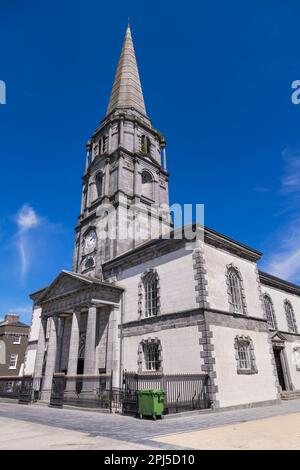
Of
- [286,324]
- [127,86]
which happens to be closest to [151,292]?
[286,324]

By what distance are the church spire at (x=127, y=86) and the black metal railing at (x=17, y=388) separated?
100ft

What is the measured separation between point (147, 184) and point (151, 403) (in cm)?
2447

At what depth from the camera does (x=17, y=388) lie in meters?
24.2

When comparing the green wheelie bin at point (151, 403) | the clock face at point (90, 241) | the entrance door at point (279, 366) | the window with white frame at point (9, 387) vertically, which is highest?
the clock face at point (90, 241)

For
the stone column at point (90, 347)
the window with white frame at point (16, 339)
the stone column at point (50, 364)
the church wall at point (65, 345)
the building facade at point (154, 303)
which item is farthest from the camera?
the window with white frame at point (16, 339)

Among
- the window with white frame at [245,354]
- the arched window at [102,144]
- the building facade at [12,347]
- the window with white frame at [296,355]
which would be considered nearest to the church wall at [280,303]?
the window with white frame at [296,355]

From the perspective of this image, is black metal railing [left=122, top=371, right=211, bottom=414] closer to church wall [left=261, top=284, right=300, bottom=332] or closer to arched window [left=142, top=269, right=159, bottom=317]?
arched window [left=142, top=269, right=159, bottom=317]

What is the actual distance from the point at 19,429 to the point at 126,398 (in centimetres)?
614

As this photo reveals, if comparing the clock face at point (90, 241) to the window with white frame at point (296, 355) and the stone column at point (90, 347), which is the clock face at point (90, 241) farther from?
the window with white frame at point (296, 355)

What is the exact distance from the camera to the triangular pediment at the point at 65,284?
22.2 metres

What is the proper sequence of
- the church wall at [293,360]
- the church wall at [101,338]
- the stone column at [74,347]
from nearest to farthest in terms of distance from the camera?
the stone column at [74,347] → the church wall at [101,338] → the church wall at [293,360]

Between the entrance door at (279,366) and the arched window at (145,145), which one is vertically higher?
the arched window at (145,145)

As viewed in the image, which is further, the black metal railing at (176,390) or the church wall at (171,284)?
the church wall at (171,284)
